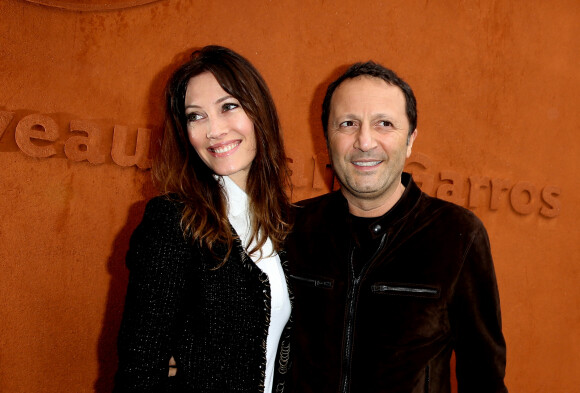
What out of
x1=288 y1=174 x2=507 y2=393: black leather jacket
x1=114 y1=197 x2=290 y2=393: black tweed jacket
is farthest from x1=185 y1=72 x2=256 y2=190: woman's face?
x1=288 y1=174 x2=507 y2=393: black leather jacket

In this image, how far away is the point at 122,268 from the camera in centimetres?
253

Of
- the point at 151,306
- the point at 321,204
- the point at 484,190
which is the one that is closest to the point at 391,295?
the point at 321,204

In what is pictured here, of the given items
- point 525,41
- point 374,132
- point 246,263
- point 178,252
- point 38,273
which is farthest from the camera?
point 525,41

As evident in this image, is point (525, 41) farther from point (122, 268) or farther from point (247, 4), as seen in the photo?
point (122, 268)

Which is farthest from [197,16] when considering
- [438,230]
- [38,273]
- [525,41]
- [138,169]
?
[525,41]

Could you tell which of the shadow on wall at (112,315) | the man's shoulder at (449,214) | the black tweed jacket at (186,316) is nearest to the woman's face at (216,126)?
the black tweed jacket at (186,316)

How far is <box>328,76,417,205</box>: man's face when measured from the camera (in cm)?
172

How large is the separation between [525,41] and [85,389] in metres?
3.96

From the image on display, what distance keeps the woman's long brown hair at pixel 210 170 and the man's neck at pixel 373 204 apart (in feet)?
0.94

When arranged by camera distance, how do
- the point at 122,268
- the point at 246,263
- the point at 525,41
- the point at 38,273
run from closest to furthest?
the point at 246,263
the point at 38,273
the point at 122,268
the point at 525,41

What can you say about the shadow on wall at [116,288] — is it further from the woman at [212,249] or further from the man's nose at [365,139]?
the man's nose at [365,139]

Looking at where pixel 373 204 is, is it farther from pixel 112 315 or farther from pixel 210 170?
pixel 112 315

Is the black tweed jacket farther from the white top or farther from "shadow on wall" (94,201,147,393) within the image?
"shadow on wall" (94,201,147,393)

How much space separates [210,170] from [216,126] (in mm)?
211
